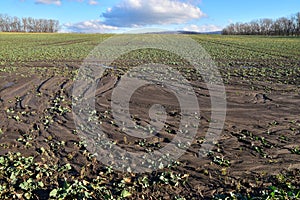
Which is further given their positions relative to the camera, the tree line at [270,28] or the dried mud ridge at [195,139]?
the tree line at [270,28]

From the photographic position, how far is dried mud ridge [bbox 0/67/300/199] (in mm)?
6152

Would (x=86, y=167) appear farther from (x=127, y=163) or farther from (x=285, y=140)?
(x=285, y=140)

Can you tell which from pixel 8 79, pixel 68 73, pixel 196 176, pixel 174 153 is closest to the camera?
pixel 196 176

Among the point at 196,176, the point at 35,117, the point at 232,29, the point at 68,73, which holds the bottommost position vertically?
the point at 196,176

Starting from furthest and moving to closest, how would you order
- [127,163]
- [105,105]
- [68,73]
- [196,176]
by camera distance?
1. [68,73]
2. [105,105]
3. [127,163]
4. [196,176]

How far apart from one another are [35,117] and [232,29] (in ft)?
A: 611

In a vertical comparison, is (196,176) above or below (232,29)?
below

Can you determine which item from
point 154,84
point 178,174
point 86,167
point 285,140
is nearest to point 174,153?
point 178,174

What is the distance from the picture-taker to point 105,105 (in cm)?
1135

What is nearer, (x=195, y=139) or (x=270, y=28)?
(x=195, y=139)

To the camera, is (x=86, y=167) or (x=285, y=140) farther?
(x=285, y=140)

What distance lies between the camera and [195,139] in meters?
8.15

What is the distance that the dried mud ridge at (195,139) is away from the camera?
615cm

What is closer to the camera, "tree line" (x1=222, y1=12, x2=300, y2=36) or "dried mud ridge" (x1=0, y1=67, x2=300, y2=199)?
"dried mud ridge" (x1=0, y1=67, x2=300, y2=199)
